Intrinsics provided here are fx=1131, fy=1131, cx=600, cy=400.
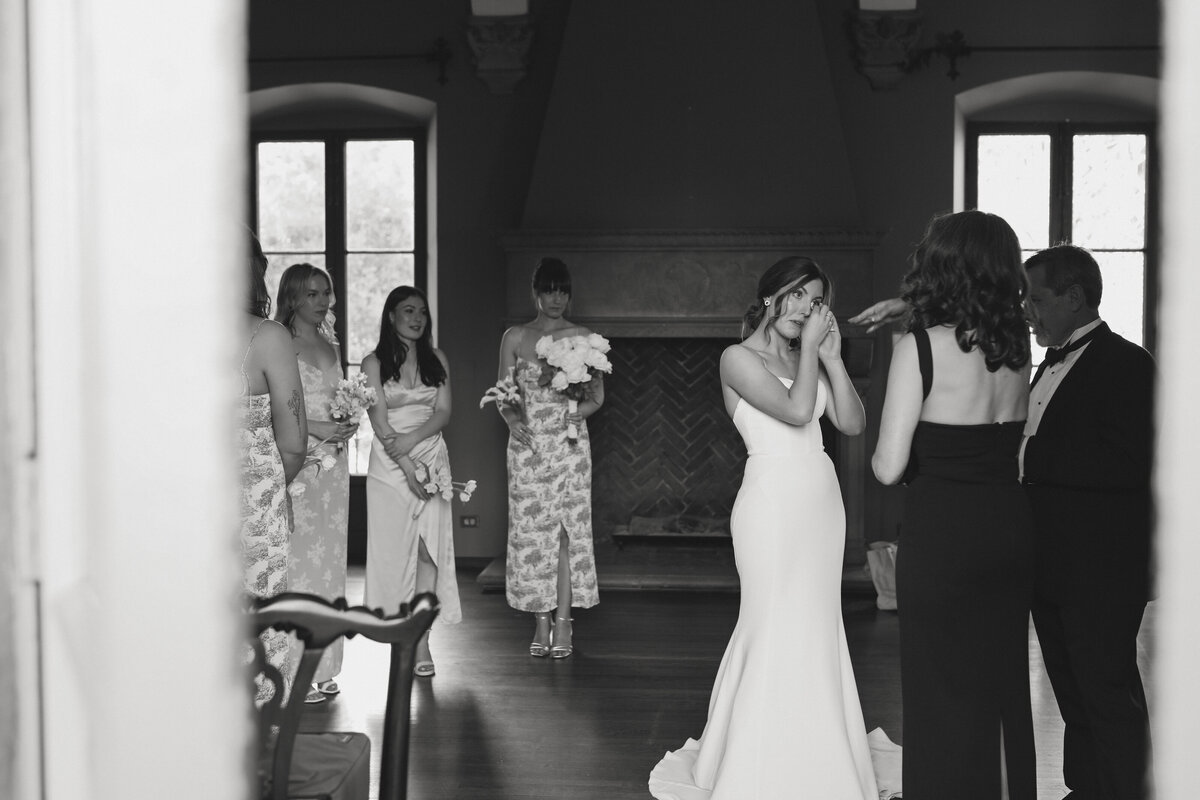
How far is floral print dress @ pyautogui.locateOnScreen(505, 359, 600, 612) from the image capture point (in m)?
5.36

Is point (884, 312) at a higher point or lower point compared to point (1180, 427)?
higher

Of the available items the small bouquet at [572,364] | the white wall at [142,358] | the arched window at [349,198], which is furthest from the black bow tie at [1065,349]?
the arched window at [349,198]

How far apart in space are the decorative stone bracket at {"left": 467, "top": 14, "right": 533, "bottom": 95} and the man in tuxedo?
16.9 ft

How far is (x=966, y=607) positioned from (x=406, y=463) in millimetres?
2781

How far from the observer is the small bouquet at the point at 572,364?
5.24 m

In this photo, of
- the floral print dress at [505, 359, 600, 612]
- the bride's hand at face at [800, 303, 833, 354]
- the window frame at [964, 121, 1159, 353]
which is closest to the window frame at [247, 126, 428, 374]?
the floral print dress at [505, 359, 600, 612]

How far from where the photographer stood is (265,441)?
3287 mm

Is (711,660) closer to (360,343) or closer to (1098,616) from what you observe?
(1098,616)

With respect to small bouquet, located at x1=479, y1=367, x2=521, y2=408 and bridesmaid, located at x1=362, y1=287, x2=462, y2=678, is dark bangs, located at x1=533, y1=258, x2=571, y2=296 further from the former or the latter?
bridesmaid, located at x1=362, y1=287, x2=462, y2=678

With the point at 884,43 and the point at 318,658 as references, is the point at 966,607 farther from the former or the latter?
the point at 884,43

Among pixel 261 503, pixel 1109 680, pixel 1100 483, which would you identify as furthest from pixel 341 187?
pixel 1109 680

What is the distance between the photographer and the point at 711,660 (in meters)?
5.27

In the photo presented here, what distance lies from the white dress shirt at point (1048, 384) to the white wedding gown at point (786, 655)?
588 millimetres

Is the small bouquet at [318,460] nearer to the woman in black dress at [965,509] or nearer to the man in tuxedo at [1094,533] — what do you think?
the woman in black dress at [965,509]
